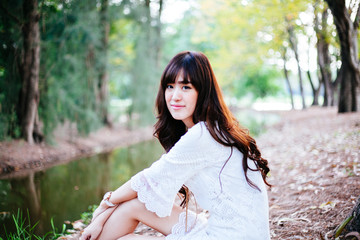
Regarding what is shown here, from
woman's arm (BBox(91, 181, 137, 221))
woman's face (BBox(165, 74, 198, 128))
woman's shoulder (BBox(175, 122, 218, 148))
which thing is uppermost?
woman's face (BBox(165, 74, 198, 128))

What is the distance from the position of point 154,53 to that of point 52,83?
605 centimetres

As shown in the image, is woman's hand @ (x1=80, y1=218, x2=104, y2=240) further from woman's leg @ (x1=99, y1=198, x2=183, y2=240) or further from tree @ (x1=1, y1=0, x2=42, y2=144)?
tree @ (x1=1, y1=0, x2=42, y2=144)

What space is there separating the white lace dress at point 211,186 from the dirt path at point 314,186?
687 mm

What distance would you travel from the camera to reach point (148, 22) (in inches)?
452

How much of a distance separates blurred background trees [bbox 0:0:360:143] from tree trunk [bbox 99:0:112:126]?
0.03 metres

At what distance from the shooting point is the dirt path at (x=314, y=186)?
84.0 inches

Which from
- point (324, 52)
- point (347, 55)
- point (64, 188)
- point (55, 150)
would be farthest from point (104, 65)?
point (324, 52)

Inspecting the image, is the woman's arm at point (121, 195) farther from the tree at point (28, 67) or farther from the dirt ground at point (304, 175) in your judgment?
the tree at point (28, 67)

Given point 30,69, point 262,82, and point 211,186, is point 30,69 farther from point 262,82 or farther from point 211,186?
point 262,82

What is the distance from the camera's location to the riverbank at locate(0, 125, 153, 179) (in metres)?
5.58

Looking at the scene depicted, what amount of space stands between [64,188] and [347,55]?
268 inches

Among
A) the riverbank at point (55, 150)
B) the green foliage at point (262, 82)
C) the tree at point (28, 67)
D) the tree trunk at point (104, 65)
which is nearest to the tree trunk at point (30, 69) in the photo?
the tree at point (28, 67)

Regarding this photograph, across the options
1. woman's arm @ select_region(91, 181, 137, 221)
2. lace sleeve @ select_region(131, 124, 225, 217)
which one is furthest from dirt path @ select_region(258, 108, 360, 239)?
woman's arm @ select_region(91, 181, 137, 221)

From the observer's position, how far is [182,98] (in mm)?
1613
